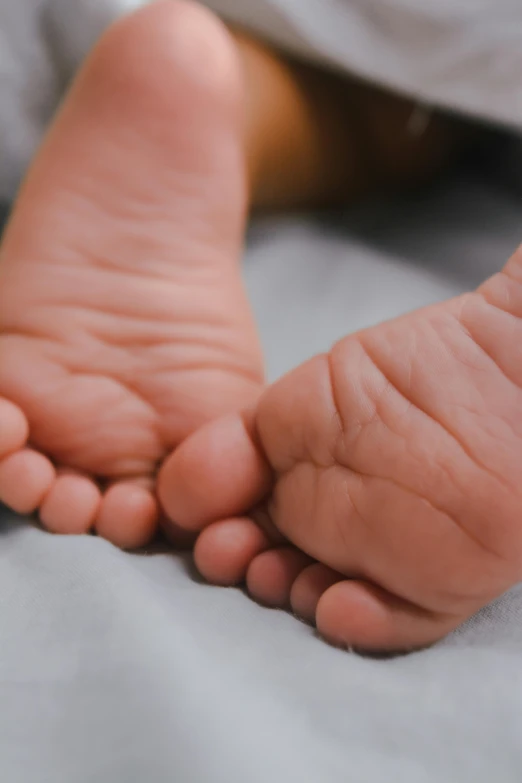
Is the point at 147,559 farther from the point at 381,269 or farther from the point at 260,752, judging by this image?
the point at 381,269

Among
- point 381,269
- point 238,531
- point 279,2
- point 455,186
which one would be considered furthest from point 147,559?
point 455,186

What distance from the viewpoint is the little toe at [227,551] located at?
46 centimetres

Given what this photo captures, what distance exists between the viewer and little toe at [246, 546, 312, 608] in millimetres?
447

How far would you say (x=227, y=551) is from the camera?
457 millimetres

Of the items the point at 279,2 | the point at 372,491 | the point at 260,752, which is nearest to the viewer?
the point at 260,752

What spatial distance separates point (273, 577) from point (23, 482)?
16 cm

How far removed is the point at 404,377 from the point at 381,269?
32 cm

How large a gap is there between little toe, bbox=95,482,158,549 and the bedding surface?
21 millimetres

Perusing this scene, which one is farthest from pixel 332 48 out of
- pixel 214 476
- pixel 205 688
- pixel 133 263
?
pixel 205 688

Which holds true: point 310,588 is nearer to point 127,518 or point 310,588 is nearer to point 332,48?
point 127,518

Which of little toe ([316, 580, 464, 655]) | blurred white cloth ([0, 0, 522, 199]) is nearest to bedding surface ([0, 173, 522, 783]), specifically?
little toe ([316, 580, 464, 655])

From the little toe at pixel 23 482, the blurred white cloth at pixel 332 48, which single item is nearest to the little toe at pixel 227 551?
the little toe at pixel 23 482

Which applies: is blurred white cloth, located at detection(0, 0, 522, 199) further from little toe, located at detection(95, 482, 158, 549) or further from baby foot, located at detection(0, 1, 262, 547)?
little toe, located at detection(95, 482, 158, 549)

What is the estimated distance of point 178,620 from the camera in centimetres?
39
